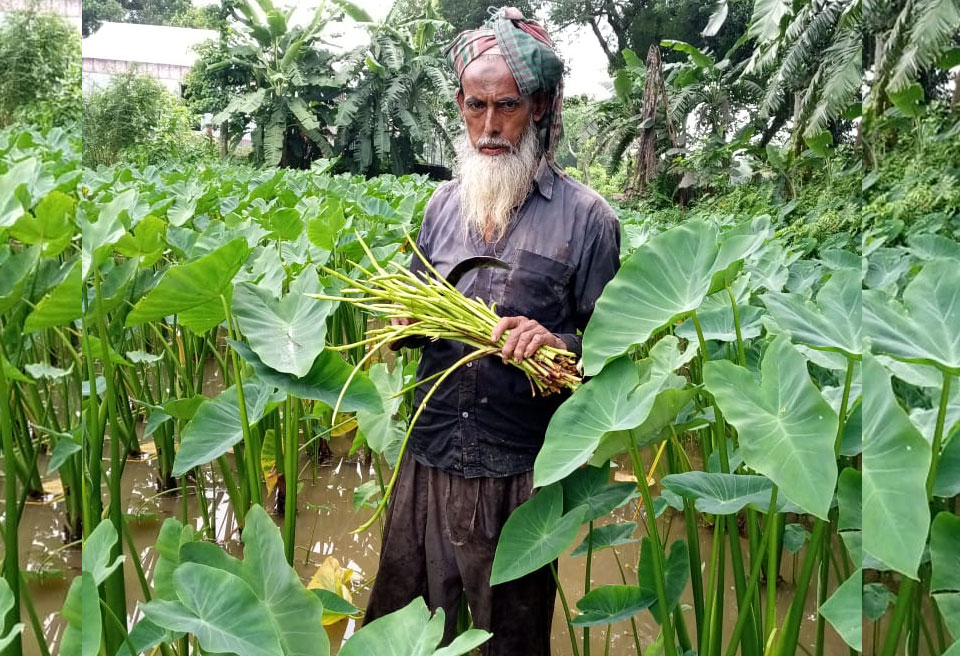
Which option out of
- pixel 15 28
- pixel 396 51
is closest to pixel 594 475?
pixel 396 51

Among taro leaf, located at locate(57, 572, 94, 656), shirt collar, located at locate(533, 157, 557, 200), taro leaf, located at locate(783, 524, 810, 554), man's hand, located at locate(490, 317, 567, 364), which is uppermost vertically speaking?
shirt collar, located at locate(533, 157, 557, 200)

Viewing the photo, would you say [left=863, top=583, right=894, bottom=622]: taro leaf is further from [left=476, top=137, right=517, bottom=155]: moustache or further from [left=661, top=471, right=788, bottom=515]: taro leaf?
[left=476, top=137, right=517, bottom=155]: moustache

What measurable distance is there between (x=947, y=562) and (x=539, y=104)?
759mm

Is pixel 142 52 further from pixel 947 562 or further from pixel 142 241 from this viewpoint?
pixel 947 562

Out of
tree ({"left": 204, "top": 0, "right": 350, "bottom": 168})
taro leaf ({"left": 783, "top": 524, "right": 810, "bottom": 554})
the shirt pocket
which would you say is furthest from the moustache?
taro leaf ({"left": 783, "top": 524, "right": 810, "bottom": 554})

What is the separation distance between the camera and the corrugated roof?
38.4 inches

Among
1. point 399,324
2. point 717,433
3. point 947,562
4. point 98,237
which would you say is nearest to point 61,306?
point 98,237

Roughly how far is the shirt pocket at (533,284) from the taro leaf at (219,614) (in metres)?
0.53

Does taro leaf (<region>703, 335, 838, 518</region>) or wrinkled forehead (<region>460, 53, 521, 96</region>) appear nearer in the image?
taro leaf (<region>703, 335, 838, 518</region>)

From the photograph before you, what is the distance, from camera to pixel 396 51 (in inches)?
44.1

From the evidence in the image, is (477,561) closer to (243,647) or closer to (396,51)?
(243,647)

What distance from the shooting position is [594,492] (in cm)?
99

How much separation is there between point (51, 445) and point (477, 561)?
1.12m

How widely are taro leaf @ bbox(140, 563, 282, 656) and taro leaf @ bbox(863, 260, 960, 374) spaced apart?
64cm
